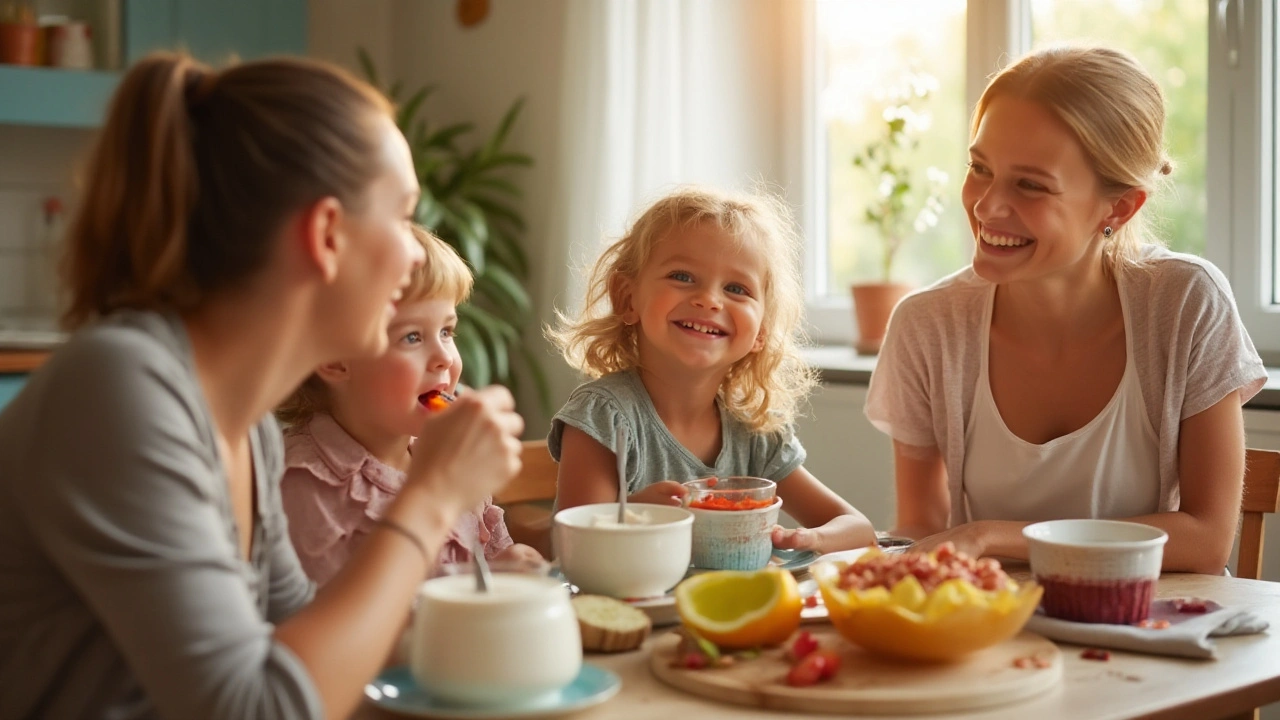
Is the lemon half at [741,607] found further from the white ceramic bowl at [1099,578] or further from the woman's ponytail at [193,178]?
the woman's ponytail at [193,178]

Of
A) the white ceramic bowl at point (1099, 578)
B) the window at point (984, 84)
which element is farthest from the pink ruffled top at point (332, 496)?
the window at point (984, 84)

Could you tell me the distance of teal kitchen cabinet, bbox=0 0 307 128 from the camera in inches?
138

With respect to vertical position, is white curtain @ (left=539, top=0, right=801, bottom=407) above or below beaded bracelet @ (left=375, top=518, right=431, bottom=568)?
above

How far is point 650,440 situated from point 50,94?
2.48 metres

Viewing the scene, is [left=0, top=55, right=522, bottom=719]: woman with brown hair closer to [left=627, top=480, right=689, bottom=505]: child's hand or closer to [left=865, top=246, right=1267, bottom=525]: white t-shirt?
[left=627, top=480, right=689, bottom=505]: child's hand

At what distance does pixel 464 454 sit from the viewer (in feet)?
3.43

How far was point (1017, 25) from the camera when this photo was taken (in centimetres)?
315

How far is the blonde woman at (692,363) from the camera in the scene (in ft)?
6.06

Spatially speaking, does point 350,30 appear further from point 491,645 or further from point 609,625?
point 491,645

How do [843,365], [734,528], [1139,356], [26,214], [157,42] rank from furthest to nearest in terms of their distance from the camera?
[26,214] → [157,42] → [843,365] → [1139,356] → [734,528]

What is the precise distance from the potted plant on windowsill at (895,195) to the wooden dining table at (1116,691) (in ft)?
6.77

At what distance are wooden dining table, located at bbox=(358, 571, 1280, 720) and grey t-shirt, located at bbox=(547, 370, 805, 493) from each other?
645 millimetres

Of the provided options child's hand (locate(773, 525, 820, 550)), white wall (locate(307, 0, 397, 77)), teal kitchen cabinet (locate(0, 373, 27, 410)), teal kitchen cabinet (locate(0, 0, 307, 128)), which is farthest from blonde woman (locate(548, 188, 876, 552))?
white wall (locate(307, 0, 397, 77))

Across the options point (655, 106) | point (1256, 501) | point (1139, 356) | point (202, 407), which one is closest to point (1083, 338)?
point (1139, 356)
